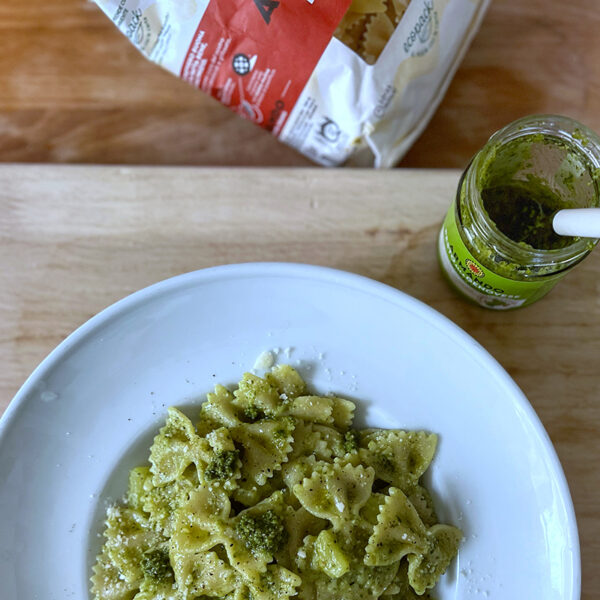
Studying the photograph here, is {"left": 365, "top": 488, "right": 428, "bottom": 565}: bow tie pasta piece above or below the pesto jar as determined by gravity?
below

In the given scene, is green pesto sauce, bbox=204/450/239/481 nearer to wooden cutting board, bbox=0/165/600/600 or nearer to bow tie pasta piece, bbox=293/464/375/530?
bow tie pasta piece, bbox=293/464/375/530

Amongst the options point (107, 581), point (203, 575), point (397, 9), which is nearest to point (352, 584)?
point (203, 575)

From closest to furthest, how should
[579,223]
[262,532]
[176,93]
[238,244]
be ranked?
[579,223]
[262,532]
[238,244]
[176,93]

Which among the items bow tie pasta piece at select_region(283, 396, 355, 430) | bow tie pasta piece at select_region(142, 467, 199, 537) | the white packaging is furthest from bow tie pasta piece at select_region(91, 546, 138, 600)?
the white packaging

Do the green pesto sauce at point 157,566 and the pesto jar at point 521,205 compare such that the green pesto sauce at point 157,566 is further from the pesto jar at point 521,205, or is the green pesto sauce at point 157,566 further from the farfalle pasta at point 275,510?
the pesto jar at point 521,205

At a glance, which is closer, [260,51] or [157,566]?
[157,566]

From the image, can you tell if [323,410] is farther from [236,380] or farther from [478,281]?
[478,281]

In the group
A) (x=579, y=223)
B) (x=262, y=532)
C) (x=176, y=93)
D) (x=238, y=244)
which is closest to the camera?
(x=579, y=223)

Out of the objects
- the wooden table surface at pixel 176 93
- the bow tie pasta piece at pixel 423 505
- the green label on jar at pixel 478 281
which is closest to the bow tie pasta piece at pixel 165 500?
the bow tie pasta piece at pixel 423 505
